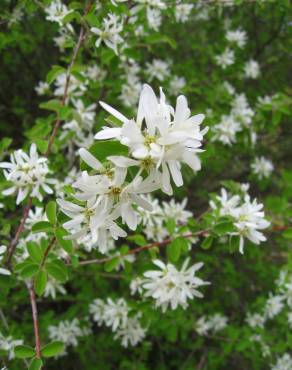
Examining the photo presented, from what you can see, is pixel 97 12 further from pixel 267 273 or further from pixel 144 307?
pixel 267 273

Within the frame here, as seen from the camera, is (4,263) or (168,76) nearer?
(4,263)

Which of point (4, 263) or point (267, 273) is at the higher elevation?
point (267, 273)

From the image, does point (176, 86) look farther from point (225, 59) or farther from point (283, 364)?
point (283, 364)

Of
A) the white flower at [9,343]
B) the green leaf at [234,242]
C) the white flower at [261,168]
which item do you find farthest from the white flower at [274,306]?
the white flower at [9,343]

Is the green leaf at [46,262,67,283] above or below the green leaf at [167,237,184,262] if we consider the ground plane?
below

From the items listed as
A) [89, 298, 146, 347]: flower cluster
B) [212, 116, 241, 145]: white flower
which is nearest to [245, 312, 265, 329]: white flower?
[89, 298, 146, 347]: flower cluster

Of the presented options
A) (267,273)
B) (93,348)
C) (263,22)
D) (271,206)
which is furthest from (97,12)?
(263,22)

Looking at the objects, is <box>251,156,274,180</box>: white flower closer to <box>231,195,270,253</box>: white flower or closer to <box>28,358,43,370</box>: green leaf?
<box>231,195,270,253</box>: white flower
